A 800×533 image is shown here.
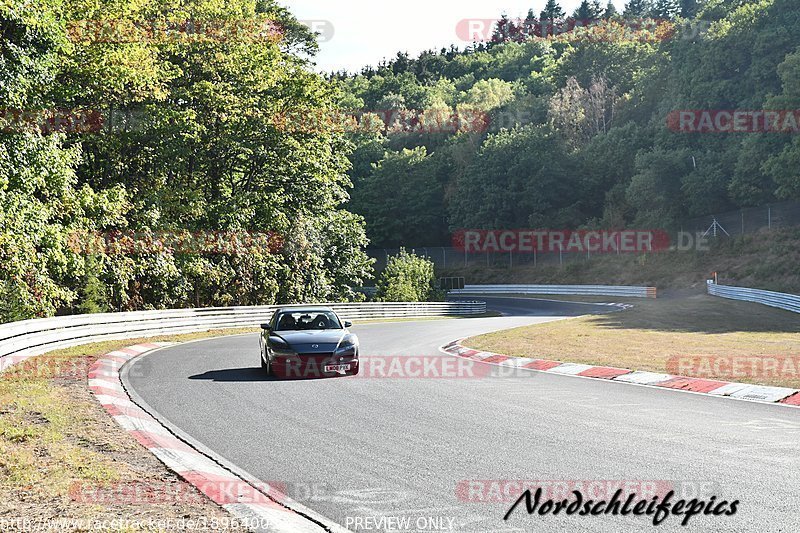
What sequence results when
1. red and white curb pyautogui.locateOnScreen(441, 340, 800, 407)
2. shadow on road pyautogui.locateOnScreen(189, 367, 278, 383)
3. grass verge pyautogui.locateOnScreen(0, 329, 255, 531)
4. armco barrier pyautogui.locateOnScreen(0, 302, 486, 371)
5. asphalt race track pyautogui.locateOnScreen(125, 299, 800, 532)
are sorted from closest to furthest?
1. grass verge pyautogui.locateOnScreen(0, 329, 255, 531)
2. asphalt race track pyautogui.locateOnScreen(125, 299, 800, 532)
3. red and white curb pyautogui.locateOnScreen(441, 340, 800, 407)
4. shadow on road pyautogui.locateOnScreen(189, 367, 278, 383)
5. armco barrier pyautogui.locateOnScreen(0, 302, 486, 371)

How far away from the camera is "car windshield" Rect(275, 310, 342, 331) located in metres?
17.2

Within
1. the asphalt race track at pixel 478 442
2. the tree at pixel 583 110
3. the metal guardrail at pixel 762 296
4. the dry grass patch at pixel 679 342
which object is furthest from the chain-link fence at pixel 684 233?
the asphalt race track at pixel 478 442

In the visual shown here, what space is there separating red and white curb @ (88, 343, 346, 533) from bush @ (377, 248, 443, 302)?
42.2 m

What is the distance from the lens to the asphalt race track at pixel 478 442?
630 cm

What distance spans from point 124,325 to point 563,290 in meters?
52.2

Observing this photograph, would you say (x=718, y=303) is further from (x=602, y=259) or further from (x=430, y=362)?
(x=602, y=259)

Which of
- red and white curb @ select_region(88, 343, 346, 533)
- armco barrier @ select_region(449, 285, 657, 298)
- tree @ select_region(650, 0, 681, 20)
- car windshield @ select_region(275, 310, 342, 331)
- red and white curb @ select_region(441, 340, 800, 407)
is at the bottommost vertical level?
armco barrier @ select_region(449, 285, 657, 298)

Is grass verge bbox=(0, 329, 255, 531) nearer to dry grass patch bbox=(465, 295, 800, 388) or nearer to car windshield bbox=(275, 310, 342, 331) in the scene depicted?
car windshield bbox=(275, 310, 342, 331)

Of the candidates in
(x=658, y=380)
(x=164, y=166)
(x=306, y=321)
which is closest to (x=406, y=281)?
(x=164, y=166)

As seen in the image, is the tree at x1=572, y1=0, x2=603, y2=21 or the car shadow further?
the tree at x1=572, y1=0, x2=603, y2=21

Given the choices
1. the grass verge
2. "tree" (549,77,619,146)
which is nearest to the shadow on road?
the grass verge

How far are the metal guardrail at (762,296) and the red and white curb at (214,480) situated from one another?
36.1 meters

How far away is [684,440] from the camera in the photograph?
8.88 meters

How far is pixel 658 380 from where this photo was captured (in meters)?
14.7
